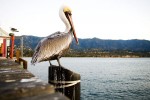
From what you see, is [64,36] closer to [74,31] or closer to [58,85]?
[74,31]

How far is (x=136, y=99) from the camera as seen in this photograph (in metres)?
27.1

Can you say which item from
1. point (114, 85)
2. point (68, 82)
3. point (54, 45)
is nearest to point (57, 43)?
point (54, 45)

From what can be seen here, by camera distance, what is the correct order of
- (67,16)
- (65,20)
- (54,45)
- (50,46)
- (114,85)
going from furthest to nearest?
1. (114,85)
2. (67,16)
3. (65,20)
4. (54,45)
5. (50,46)

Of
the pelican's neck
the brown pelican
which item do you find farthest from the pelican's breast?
the pelican's neck

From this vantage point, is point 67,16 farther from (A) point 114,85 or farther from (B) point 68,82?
(A) point 114,85

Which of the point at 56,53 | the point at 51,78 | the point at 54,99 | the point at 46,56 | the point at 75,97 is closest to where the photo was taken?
the point at 54,99

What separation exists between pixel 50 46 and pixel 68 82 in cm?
302

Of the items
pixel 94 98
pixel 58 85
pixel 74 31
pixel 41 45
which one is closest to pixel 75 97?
pixel 58 85

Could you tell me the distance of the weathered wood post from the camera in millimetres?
5449

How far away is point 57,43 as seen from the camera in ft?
27.8

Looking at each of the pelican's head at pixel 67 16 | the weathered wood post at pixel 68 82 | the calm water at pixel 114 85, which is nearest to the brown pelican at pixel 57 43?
the pelican's head at pixel 67 16

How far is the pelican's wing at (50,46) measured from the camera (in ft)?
25.5

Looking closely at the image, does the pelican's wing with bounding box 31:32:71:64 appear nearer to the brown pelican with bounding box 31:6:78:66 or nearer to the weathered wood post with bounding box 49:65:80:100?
the brown pelican with bounding box 31:6:78:66

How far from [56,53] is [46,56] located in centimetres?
67
